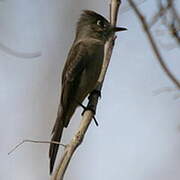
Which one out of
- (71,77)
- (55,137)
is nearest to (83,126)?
(55,137)

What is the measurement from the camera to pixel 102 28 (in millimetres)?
5309

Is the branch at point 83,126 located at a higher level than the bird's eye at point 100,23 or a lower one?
lower

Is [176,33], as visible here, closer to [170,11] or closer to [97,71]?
[170,11]

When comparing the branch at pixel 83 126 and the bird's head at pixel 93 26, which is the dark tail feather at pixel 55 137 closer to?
the branch at pixel 83 126

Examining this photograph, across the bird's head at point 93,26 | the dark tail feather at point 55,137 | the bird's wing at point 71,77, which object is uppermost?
the bird's head at point 93,26

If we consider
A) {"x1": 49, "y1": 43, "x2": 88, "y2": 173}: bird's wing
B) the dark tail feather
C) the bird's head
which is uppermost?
the bird's head

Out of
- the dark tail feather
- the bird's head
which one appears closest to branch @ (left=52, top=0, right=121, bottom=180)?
the dark tail feather

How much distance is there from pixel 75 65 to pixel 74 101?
0.31 meters

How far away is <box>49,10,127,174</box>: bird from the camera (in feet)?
16.5

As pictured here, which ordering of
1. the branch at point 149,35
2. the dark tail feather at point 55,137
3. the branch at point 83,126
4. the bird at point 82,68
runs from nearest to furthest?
the branch at point 83,126
the branch at point 149,35
the dark tail feather at point 55,137
the bird at point 82,68

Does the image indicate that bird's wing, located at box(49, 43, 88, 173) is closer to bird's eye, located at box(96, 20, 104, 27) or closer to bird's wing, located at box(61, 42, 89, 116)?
bird's wing, located at box(61, 42, 89, 116)

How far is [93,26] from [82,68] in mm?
474

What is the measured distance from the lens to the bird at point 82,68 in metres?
5.04

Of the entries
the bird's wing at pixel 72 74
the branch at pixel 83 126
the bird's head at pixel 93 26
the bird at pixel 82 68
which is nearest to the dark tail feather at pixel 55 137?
the bird at pixel 82 68
